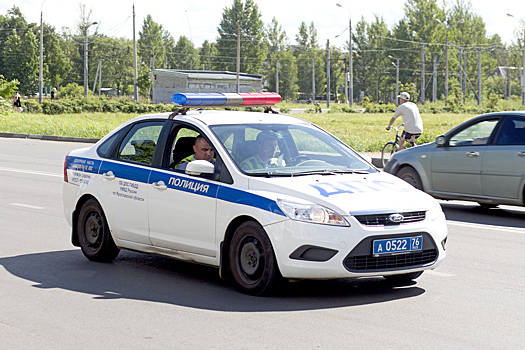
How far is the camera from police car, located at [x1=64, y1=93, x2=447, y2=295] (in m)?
6.08

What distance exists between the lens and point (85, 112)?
55.2m

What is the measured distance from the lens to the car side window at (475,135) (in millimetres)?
11797

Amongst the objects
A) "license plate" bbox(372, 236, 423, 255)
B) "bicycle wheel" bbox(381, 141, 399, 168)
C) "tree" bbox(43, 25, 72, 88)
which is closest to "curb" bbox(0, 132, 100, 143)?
"bicycle wheel" bbox(381, 141, 399, 168)

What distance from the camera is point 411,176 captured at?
510 inches

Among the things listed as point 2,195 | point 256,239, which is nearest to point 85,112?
point 2,195

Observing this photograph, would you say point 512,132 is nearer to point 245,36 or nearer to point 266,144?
point 266,144

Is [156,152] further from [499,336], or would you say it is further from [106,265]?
[499,336]

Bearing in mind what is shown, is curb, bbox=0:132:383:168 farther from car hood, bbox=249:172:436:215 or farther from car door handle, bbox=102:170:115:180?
car hood, bbox=249:172:436:215

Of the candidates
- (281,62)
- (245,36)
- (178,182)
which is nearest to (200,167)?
(178,182)

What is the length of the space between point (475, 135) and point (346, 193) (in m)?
6.38

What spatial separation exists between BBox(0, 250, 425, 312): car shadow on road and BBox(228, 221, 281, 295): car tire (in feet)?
0.35

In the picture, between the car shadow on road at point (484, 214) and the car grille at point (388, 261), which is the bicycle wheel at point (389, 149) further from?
the car grille at point (388, 261)

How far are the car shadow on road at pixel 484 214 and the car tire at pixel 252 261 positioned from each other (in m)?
5.46

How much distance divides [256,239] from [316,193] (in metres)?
0.60
